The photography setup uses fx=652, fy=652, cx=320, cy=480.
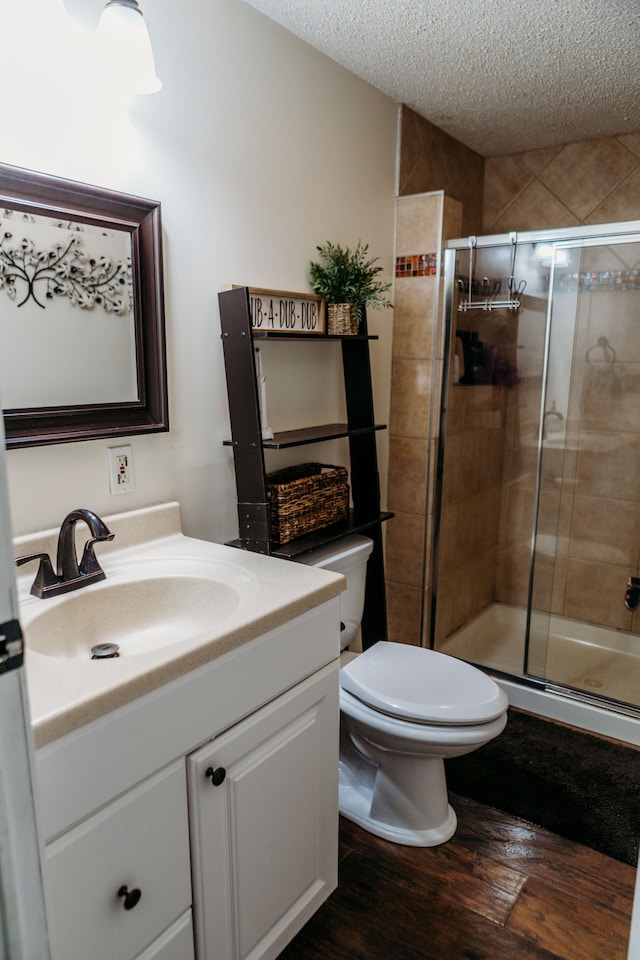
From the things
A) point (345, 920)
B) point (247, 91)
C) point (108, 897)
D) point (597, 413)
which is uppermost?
point (247, 91)

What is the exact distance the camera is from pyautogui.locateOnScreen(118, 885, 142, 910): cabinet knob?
1.03 m

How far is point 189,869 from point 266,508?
0.87m

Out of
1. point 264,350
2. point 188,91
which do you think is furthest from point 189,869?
point 188,91

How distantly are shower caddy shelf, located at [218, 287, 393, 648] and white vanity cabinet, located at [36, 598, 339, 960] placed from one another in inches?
17.6

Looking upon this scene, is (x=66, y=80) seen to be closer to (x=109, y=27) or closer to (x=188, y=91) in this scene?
(x=109, y=27)

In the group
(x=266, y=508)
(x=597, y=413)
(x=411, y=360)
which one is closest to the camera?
(x=266, y=508)

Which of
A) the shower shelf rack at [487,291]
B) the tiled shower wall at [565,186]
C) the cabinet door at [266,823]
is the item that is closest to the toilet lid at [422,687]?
the cabinet door at [266,823]

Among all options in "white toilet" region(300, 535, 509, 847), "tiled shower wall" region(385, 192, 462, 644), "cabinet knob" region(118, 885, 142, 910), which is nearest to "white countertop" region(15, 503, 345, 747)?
"cabinet knob" region(118, 885, 142, 910)

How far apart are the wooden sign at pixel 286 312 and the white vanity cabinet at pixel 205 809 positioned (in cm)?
87

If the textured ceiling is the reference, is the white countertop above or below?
below

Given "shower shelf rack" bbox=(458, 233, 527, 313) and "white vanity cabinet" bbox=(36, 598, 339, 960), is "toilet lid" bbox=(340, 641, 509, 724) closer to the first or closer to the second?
"white vanity cabinet" bbox=(36, 598, 339, 960)

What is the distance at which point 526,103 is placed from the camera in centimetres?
238

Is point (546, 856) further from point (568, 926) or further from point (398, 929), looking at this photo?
point (398, 929)

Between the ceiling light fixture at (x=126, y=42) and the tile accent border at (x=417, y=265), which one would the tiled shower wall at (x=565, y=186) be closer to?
the tile accent border at (x=417, y=265)
